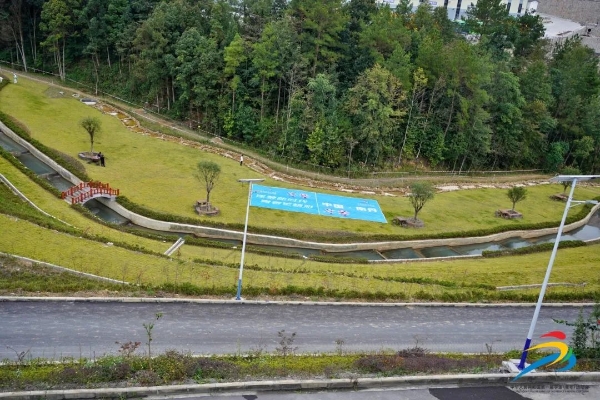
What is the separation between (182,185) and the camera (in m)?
37.4

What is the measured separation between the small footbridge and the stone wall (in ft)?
293

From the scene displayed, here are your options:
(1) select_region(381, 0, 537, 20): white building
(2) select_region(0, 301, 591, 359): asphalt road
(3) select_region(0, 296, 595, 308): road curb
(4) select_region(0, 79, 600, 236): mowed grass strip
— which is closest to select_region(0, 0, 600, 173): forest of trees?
(4) select_region(0, 79, 600, 236): mowed grass strip

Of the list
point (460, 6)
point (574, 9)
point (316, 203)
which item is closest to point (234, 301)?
point (316, 203)

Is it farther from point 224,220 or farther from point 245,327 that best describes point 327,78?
point 245,327

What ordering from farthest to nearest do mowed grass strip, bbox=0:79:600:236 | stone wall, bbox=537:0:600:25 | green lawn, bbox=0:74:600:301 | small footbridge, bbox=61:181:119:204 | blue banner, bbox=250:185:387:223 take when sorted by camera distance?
stone wall, bbox=537:0:600:25 → blue banner, bbox=250:185:387:223 → mowed grass strip, bbox=0:79:600:236 → small footbridge, bbox=61:181:119:204 → green lawn, bbox=0:74:600:301

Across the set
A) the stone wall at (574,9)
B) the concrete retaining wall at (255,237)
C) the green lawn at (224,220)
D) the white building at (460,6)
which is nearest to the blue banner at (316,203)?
the green lawn at (224,220)

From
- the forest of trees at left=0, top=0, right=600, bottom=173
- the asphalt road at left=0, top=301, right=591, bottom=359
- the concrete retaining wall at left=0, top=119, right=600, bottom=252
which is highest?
the forest of trees at left=0, top=0, right=600, bottom=173

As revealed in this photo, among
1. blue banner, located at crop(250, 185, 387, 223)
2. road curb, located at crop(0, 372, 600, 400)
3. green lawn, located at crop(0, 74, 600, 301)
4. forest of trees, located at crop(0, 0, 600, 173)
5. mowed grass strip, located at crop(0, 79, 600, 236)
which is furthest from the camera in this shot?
forest of trees, located at crop(0, 0, 600, 173)

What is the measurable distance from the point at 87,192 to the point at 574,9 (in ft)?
306

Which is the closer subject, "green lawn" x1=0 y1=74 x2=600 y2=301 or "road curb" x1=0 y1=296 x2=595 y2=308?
"road curb" x1=0 y1=296 x2=595 y2=308

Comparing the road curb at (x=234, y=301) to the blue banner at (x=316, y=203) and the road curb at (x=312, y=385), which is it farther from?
the blue banner at (x=316, y=203)

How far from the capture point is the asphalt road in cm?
1702

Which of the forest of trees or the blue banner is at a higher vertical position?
the forest of trees

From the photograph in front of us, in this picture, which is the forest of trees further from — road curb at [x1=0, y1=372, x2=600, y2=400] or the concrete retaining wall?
road curb at [x1=0, y1=372, x2=600, y2=400]
